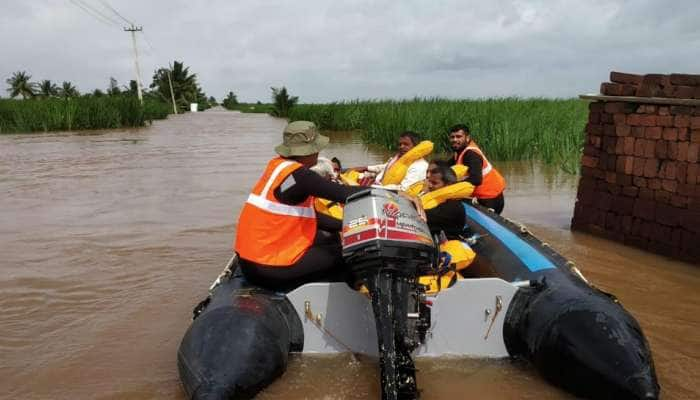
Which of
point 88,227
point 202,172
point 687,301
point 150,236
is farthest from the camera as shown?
point 202,172

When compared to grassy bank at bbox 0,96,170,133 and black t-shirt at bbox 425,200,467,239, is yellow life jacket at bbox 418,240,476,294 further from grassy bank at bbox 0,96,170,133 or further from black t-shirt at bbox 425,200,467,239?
grassy bank at bbox 0,96,170,133

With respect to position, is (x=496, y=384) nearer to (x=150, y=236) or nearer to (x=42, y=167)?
(x=150, y=236)

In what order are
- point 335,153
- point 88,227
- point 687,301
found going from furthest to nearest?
point 335,153 → point 88,227 → point 687,301

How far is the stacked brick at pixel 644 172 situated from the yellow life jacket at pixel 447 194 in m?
2.82

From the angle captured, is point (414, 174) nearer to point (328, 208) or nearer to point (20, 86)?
point (328, 208)

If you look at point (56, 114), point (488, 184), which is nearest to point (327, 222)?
point (488, 184)

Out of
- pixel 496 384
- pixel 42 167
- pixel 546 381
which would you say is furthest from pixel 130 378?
pixel 42 167

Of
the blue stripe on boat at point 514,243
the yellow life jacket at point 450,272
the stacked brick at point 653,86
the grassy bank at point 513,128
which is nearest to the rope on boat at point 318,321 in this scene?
the yellow life jacket at point 450,272

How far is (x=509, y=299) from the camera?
3.36 m

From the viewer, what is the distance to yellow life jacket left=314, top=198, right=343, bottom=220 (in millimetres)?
4195

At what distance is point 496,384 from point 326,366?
0.97 m

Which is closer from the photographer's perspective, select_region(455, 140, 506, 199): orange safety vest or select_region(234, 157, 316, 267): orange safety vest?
select_region(234, 157, 316, 267): orange safety vest

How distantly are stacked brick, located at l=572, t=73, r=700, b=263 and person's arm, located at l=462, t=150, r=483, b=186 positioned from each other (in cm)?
176

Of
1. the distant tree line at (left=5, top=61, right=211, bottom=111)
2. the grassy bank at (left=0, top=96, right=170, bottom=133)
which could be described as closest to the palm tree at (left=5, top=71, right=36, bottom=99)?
the distant tree line at (left=5, top=61, right=211, bottom=111)
